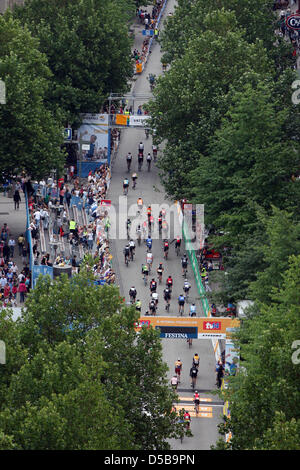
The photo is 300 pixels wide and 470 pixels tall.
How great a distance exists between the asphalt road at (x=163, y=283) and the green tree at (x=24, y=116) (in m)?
6.40

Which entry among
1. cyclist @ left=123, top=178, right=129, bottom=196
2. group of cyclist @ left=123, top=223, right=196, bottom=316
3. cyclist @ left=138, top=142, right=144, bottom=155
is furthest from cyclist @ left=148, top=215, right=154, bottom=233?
cyclist @ left=138, top=142, right=144, bottom=155

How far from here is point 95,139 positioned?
387ft

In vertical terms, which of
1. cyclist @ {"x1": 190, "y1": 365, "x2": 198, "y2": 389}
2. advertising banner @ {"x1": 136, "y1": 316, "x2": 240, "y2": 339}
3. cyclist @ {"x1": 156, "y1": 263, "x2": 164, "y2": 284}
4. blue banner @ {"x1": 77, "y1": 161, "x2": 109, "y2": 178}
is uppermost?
blue banner @ {"x1": 77, "y1": 161, "x2": 109, "y2": 178}

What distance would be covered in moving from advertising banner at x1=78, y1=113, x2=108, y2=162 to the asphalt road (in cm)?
192

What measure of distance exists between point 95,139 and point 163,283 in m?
22.5

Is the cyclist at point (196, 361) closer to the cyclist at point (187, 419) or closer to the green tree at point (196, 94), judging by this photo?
the cyclist at point (187, 419)

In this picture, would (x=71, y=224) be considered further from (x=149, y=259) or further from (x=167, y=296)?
(x=167, y=296)

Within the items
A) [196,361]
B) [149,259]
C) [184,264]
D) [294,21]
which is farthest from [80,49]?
[196,361]

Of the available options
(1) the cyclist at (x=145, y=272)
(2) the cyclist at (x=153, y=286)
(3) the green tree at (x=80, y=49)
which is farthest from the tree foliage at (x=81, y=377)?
(3) the green tree at (x=80, y=49)

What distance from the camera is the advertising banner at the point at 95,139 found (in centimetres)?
11769

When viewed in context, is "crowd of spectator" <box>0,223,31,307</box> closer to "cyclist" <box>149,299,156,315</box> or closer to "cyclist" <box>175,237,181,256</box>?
"cyclist" <box>149,299,156,315</box>

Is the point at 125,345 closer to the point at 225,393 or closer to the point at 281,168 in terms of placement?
the point at 225,393

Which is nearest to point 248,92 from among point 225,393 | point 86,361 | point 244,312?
point 244,312

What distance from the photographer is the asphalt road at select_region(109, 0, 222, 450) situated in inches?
3305
